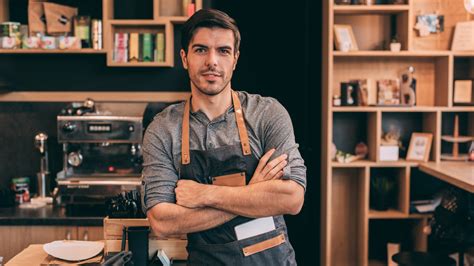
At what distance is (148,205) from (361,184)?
2720mm

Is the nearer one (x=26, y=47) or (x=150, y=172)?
(x=150, y=172)

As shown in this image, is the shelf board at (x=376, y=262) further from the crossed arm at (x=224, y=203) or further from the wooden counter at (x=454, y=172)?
the crossed arm at (x=224, y=203)

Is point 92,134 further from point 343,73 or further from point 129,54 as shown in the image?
point 343,73

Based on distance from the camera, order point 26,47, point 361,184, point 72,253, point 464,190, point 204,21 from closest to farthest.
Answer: point 204,21 → point 72,253 → point 464,190 → point 26,47 → point 361,184

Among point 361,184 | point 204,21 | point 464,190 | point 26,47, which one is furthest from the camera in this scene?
point 361,184

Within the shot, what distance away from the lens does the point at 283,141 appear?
7.57ft

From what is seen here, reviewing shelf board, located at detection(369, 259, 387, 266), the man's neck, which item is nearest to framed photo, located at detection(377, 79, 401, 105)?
shelf board, located at detection(369, 259, 387, 266)

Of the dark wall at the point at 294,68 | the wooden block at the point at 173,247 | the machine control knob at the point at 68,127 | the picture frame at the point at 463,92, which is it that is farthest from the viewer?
the dark wall at the point at 294,68

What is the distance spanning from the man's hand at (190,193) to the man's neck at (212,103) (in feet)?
0.83

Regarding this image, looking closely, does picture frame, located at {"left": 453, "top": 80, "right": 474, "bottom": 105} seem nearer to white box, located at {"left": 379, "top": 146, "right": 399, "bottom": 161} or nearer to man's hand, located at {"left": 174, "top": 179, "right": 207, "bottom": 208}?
white box, located at {"left": 379, "top": 146, "right": 399, "bottom": 161}

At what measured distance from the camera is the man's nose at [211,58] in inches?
87.4

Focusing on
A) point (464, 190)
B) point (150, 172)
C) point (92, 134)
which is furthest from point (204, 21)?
point (464, 190)

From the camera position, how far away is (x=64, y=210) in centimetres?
390

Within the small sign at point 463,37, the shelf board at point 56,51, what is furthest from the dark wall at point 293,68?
the shelf board at point 56,51
